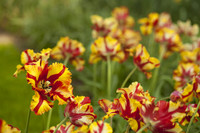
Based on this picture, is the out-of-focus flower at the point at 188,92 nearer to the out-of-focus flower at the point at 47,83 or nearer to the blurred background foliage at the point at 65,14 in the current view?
the out-of-focus flower at the point at 47,83

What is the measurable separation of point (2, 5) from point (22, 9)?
35 cm

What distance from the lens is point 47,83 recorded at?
66 centimetres

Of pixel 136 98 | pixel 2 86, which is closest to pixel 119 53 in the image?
pixel 136 98

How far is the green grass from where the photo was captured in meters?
1.44

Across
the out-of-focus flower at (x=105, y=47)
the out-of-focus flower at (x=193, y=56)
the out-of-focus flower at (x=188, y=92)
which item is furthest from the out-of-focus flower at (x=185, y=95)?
the out-of-focus flower at (x=193, y=56)

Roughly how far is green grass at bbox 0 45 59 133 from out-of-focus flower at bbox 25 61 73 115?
0.48 meters

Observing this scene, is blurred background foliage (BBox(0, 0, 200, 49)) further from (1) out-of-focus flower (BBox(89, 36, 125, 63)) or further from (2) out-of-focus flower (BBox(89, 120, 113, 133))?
(2) out-of-focus flower (BBox(89, 120, 113, 133))

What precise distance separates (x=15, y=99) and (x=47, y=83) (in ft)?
3.82

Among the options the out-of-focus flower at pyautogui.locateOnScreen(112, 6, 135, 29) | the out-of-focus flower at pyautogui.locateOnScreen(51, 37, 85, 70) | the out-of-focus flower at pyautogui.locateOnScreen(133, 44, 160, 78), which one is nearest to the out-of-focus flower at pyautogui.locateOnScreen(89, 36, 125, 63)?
the out-of-focus flower at pyautogui.locateOnScreen(51, 37, 85, 70)

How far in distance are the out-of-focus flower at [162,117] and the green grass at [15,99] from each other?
2.01ft

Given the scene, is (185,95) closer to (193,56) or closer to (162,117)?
(162,117)

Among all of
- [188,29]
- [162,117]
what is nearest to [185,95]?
[162,117]

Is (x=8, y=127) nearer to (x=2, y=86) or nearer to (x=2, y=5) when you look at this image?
(x=2, y=86)

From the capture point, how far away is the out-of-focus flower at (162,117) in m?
0.57
